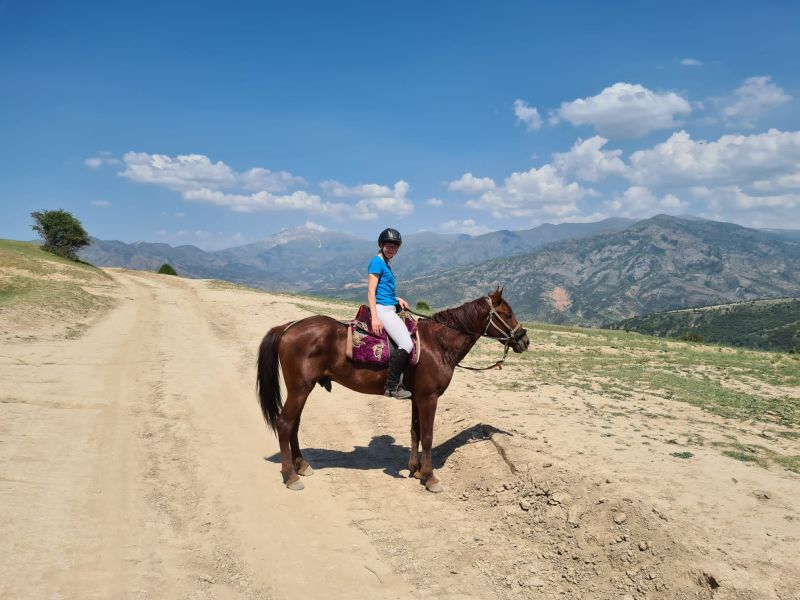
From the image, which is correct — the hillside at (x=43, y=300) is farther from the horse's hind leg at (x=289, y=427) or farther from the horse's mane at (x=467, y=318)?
the horse's mane at (x=467, y=318)

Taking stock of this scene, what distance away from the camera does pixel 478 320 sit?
28.8ft

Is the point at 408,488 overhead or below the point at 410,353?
below

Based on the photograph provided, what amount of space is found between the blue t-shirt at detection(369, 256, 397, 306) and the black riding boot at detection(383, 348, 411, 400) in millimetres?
1051

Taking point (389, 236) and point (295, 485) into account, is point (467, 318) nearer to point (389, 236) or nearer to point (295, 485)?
point (389, 236)

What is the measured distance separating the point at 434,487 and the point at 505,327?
11.3ft

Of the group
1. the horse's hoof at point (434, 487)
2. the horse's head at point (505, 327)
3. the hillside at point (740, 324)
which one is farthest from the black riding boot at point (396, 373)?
the hillside at point (740, 324)

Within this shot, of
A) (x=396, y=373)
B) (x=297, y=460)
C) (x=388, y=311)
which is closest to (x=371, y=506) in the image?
(x=297, y=460)

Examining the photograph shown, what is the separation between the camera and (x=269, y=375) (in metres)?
8.52

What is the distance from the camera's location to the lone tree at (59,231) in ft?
166

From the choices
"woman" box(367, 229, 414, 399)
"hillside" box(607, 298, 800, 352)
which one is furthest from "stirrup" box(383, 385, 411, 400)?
"hillside" box(607, 298, 800, 352)

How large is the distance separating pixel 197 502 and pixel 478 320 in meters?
6.04

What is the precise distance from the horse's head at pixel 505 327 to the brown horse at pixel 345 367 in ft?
0.07

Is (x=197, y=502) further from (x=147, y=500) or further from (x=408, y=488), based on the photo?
(x=408, y=488)

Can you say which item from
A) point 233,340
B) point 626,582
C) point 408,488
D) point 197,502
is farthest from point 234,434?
point 233,340
